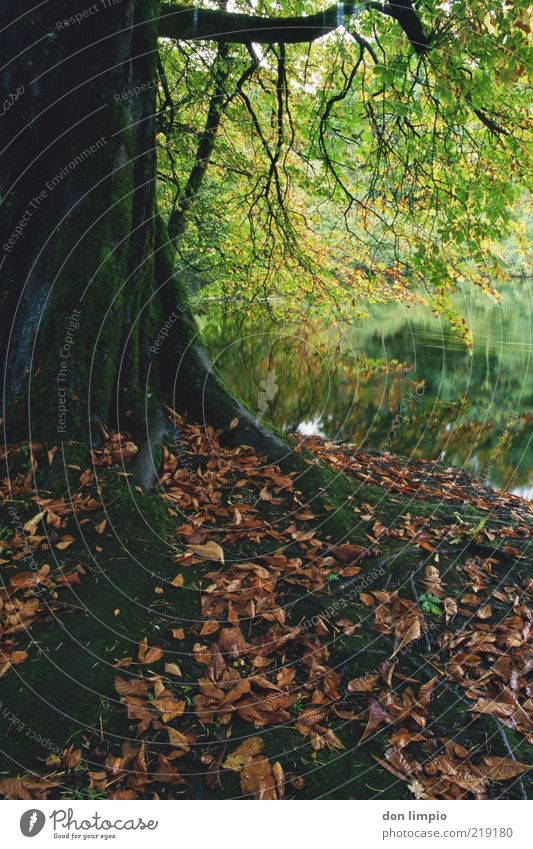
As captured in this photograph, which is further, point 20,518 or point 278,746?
point 20,518

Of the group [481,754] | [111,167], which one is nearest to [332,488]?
[481,754]

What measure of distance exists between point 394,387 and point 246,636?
Answer: 49.9 feet

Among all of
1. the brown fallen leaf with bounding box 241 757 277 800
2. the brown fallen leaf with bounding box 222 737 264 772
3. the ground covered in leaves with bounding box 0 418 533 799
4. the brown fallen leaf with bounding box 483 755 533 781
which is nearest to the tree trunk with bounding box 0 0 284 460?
the ground covered in leaves with bounding box 0 418 533 799

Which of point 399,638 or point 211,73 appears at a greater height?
point 211,73

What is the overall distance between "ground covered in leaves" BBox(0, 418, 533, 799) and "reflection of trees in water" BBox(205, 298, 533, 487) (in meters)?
7.74

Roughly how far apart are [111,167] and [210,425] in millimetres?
2291

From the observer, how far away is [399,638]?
10.3 ft

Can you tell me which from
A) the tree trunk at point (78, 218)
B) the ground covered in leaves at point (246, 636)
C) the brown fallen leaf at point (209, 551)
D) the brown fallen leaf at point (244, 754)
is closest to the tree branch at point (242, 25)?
the tree trunk at point (78, 218)

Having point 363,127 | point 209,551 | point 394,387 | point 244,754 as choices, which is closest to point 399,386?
point 394,387

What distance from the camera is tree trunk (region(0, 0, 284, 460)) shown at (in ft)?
13.4

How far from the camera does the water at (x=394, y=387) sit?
40.7ft

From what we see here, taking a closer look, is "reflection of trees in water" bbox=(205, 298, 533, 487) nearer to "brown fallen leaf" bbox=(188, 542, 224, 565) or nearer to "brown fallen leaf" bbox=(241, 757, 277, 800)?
"brown fallen leaf" bbox=(188, 542, 224, 565)

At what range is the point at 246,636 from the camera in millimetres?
3074
